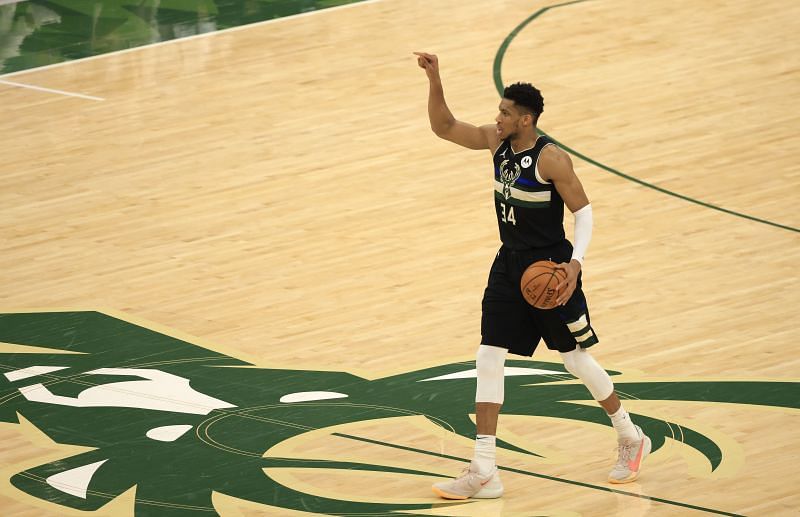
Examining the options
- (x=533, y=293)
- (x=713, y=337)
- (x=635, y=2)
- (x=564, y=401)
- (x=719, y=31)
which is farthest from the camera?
(x=635, y=2)

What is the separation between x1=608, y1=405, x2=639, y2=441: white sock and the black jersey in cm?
92

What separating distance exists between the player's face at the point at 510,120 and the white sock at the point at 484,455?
146 cm

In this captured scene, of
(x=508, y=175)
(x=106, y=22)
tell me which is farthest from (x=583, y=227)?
(x=106, y=22)

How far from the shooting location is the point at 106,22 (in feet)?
59.7

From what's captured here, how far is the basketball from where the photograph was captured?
7.01m

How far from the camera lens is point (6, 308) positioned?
10273 millimetres

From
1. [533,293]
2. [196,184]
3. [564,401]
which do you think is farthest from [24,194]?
[533,293]

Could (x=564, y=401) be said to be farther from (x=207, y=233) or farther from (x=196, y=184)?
(x=196, y=184)


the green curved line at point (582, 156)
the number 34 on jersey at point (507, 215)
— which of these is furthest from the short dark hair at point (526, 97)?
the green curved line at point (582, 156)

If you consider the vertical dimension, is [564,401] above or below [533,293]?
below

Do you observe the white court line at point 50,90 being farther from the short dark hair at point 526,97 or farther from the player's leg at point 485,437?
Result: the player's leg at point 485,437

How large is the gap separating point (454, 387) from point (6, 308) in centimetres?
340

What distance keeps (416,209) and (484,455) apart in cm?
494

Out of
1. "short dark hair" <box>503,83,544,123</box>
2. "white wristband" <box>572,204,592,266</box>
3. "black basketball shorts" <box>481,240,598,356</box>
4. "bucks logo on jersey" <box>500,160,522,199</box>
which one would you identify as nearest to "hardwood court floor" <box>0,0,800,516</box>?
"black basketball shorts" <box>481,240,598,356</box>
